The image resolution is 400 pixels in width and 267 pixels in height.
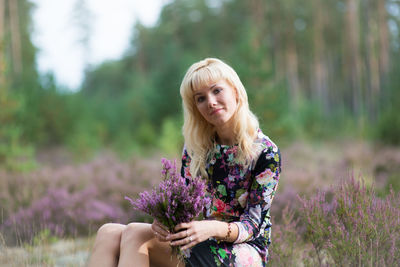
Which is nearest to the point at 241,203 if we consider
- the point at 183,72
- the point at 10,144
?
the point at 10,144

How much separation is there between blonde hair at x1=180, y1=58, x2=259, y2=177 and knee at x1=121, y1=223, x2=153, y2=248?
0.47 metres

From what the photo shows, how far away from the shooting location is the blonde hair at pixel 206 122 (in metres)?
2.27

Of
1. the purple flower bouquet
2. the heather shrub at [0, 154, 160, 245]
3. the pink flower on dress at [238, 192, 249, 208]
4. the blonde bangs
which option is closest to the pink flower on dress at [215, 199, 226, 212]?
the pink flower on dress at [238, 192, 249, 208]

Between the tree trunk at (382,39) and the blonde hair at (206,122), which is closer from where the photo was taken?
the blonde hair at (206,122)

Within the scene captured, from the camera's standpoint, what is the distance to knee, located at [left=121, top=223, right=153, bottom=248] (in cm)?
206

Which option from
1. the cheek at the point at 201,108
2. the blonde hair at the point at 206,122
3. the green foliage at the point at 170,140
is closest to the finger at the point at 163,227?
the blonde hair at the point at 206,122

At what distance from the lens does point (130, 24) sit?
2698 centimetres

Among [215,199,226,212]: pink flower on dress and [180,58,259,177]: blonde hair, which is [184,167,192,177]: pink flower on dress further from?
[215,199,226,212]: pink flower on dress

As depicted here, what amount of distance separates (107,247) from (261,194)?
0.94 meters

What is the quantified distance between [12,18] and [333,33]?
2224 cm

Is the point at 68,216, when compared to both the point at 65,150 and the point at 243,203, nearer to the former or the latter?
the point at 243,203

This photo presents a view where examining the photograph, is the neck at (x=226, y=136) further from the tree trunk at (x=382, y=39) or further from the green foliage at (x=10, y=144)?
the tree trunk at (x=382, y=39)

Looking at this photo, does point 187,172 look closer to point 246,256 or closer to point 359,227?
point 246,256

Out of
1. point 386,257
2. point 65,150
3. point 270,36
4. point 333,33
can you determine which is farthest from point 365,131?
point 333,33
